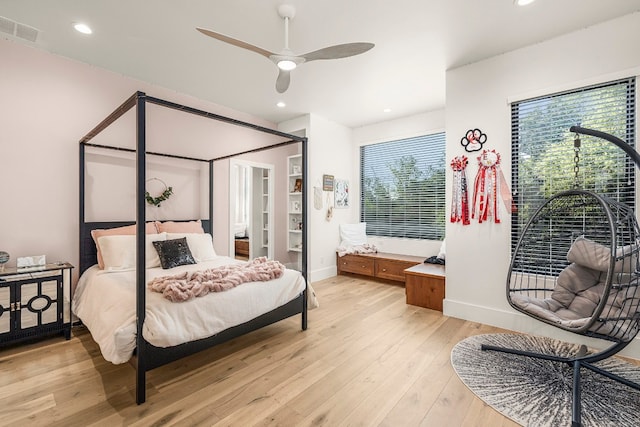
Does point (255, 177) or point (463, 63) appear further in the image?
point (255, 177)

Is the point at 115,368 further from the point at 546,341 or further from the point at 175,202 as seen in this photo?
the point at 546,341

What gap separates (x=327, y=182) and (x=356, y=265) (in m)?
1.53

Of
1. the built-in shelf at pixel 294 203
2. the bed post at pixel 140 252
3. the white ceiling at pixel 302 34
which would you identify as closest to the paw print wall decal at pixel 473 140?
the white ceiling at pixel 302 34

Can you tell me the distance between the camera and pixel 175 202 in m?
3.89

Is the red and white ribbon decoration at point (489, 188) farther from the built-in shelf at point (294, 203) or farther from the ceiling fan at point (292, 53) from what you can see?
the built-in shelf at point (294, 203)

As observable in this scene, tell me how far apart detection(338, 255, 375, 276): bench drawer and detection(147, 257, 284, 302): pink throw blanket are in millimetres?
2457

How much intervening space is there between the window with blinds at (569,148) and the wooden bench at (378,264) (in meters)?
1.88

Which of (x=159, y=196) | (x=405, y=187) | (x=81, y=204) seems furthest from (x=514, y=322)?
(x=81, y=204)

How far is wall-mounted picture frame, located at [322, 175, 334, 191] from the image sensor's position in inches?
201

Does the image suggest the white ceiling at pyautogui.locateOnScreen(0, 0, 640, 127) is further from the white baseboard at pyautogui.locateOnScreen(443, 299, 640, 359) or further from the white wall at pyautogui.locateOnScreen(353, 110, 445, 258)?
the white baseboard at pyautogui.locateOnScreen(443, 299, 640, 359)

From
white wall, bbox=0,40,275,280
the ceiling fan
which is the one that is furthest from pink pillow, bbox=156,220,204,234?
the ceiling fan

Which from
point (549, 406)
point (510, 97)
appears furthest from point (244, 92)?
point (549, 406)

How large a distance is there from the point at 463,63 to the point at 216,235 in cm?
380

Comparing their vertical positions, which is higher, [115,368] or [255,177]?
[255,177]
